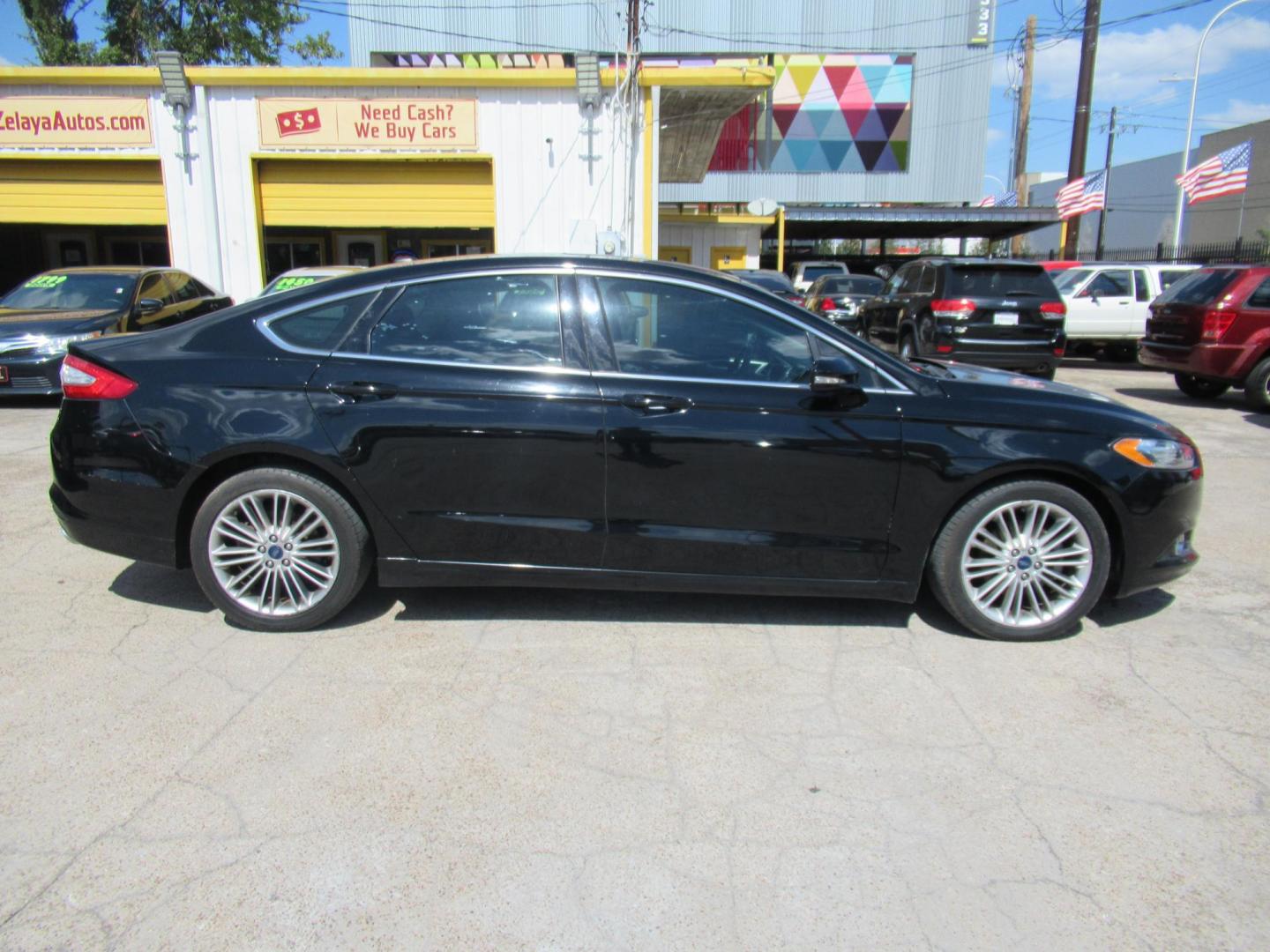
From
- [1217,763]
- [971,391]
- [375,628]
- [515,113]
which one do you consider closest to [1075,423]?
[971,391]

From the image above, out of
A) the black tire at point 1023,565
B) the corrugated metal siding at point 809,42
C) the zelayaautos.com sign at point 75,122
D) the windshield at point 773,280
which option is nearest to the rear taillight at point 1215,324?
the windshield at point 773,280

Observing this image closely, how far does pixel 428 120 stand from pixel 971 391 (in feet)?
40.6

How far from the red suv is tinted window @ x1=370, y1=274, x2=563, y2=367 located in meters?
9.87

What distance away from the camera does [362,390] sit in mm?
3793

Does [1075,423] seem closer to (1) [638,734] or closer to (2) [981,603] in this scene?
(2) [981,603]

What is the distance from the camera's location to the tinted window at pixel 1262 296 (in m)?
10.4

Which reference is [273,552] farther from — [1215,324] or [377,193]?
[377,193]

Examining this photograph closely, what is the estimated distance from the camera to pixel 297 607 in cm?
394

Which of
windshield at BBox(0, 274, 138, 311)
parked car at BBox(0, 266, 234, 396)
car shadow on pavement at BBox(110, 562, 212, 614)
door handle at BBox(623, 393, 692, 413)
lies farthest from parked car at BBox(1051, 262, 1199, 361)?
car shadow on pavement at BBox(110, 562, 212, 614)

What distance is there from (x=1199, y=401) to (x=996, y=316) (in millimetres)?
3076

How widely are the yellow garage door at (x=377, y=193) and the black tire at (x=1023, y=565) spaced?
40.5 ft

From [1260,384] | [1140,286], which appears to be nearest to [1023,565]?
[1260,384]

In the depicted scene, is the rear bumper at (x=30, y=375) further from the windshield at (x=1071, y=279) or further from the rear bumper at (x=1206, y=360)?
the windshield at (x=1071, y=279)

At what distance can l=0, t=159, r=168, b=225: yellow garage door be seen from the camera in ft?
47.4
